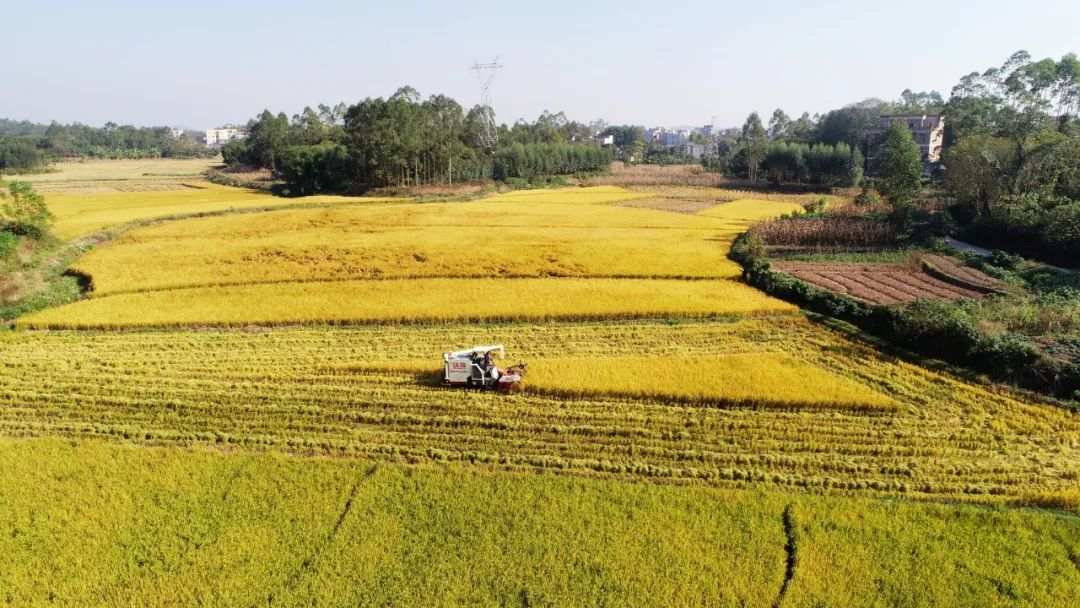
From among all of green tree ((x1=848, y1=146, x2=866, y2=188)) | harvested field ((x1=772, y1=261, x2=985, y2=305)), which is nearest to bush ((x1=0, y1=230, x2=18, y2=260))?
harvested field ((x1=772, y1=261, x2=985, y2=305))

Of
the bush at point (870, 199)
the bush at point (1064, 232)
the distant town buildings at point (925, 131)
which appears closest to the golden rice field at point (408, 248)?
the bush at point (870, 199)

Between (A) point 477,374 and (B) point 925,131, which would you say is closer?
(A) point 477,374

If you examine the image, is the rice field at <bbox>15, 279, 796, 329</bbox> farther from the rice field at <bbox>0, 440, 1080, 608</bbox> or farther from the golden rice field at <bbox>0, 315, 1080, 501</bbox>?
the rice field at <bbox>0, 440, 1080, 608</bbox>

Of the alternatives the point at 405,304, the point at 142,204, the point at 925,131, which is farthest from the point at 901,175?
the point at 925,131

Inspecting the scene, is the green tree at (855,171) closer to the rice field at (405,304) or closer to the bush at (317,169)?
the rice field at (405,304)

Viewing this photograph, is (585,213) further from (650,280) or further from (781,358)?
(781,358)

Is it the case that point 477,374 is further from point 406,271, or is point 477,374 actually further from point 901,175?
point 901,175
